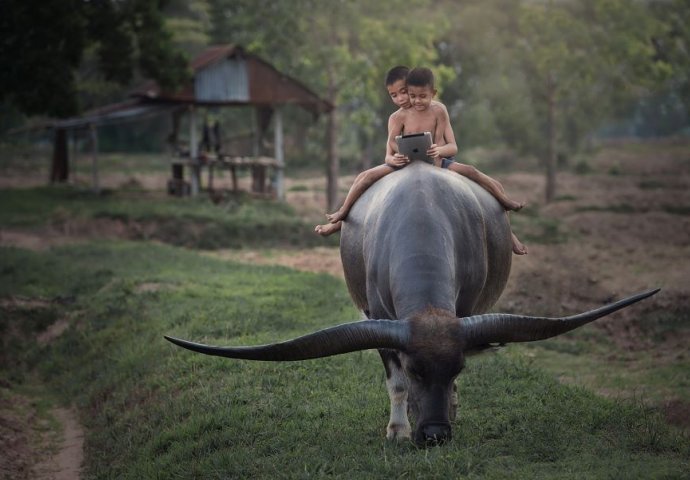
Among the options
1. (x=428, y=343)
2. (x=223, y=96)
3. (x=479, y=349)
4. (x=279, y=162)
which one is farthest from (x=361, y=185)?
(x=279, y=162)

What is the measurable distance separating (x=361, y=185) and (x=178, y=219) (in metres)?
15.0

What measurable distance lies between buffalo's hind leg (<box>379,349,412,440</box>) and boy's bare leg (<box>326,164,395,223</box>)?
1.29 meters

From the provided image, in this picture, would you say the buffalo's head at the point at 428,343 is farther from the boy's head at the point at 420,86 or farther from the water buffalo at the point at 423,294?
the boy's head at the point at 420,86

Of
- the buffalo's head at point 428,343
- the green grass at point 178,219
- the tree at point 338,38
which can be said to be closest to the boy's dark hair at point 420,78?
the buffalo's head at point 428,343

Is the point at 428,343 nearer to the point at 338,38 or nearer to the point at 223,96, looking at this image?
the point at 338,38

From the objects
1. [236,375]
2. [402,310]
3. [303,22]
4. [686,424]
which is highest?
[303,22]

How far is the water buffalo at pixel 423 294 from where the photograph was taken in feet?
18.0

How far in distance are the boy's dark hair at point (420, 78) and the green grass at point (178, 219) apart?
45.9ft

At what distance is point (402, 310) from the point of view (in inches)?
223

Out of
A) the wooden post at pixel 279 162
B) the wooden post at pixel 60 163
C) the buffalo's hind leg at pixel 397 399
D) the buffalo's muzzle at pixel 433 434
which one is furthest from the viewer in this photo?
the wooden post at pixel 60 163

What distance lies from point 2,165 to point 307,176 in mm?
12210

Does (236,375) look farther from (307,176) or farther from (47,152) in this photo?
(47,152)

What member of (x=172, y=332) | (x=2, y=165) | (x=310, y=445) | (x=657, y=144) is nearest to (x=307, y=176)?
(x=2, y=165)

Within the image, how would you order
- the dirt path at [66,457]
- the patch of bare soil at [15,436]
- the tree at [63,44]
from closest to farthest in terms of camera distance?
1. the patch of bare soil at [15,436]
2. the dirt path at [66,457]
3. the tree at [63,44]
